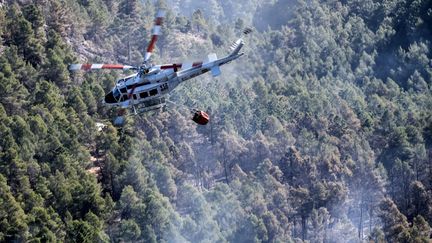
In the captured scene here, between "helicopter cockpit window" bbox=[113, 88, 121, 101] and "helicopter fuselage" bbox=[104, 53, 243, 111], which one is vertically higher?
"helicopter fuselage" bbox=[104, 53, 243, 111]

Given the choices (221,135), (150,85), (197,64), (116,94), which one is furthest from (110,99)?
(221,135)

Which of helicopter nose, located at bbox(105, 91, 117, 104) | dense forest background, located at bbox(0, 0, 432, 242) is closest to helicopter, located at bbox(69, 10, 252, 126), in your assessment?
helicopter nose, located at bbox(105, 91, 117, 104)

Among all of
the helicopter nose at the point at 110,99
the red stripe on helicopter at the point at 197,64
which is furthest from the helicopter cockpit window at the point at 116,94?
the red stripe on helicopter at the point at 197,64

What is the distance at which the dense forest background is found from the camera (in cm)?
10375

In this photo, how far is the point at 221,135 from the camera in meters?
135

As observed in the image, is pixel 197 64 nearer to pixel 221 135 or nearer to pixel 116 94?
pixel 116 94

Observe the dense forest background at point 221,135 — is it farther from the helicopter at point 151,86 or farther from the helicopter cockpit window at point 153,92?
the helicopter cockpit window at point 153,92

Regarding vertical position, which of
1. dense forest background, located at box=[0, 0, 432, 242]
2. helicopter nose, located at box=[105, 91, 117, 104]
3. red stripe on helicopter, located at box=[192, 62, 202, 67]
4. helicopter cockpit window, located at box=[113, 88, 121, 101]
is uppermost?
red stripe on helicopter, located at box=[192, 62, 202, 67]

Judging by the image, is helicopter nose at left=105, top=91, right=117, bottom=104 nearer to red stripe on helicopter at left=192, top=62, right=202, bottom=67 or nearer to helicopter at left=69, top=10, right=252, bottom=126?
helicopter at left=69, top=10, right=252, bottom=126

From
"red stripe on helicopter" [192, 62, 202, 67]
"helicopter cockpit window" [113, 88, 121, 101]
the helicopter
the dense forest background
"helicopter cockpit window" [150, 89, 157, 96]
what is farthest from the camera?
the dense forest background

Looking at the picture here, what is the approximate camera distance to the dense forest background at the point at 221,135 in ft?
340

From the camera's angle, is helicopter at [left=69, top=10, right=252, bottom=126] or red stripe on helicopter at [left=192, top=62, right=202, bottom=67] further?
helicopter at [left=69, top=10, right=252, bottom=126]

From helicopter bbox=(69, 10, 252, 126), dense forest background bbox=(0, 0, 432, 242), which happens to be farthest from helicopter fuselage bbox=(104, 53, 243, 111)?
dense forest background bbox=(0, 0, 432, 242)

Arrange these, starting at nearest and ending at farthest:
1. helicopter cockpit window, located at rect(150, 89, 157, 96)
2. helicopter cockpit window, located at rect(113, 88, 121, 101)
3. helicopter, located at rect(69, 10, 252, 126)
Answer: helicopter, located at rect(69, 10, 252, 126) < helicopter cockpit window, located at rect(150, 89, 157, 96) < helicopter cockpit window, located at rect(113, 88, 121, 101)
